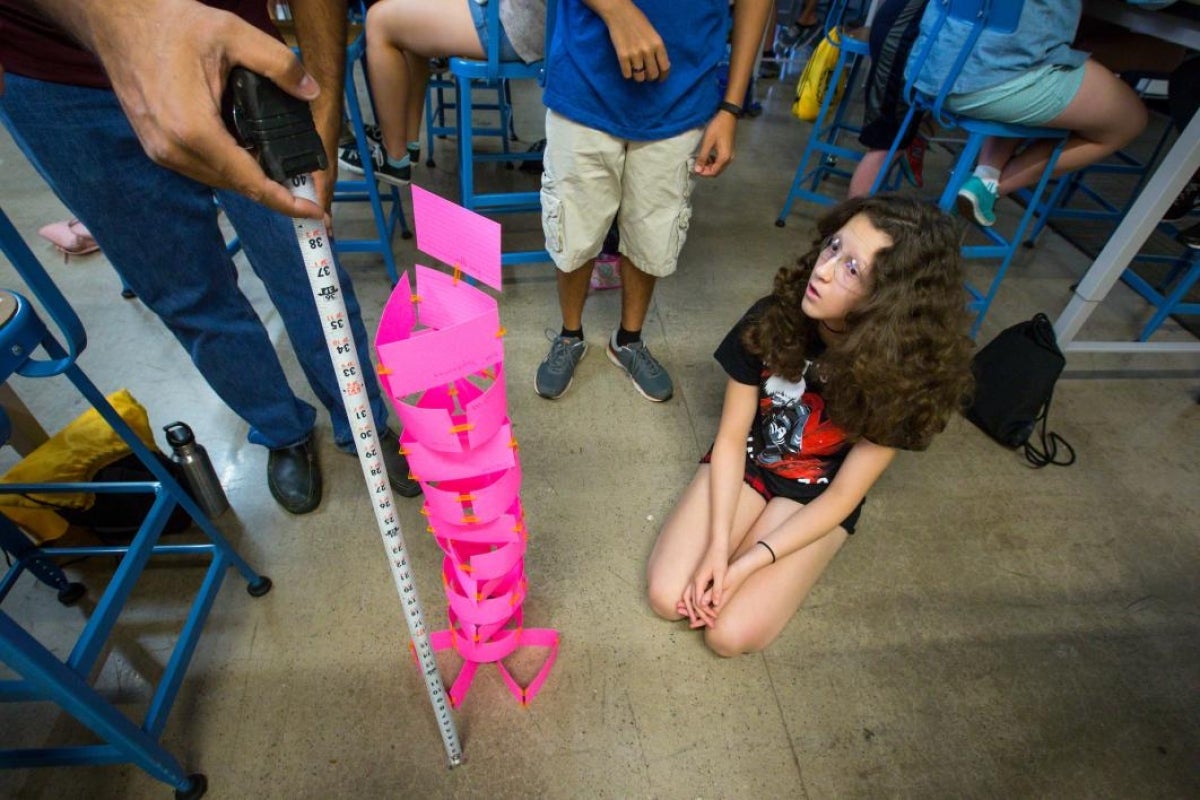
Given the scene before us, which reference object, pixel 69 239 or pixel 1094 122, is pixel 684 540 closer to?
pixel 1094 122

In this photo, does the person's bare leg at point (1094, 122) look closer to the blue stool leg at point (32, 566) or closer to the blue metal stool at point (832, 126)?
the blue metal stool at point (832, 126)

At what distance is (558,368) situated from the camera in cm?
188

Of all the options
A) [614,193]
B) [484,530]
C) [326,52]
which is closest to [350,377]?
[484,530]

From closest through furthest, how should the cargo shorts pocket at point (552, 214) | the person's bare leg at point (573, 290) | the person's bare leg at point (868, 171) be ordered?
the cargo shorts pocket at point (552, 214) < the person's bare leg at point (573, 290) < the person's bare leg at point (868, 171)

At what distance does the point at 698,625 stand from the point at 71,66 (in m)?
1.52

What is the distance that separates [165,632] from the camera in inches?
50.9

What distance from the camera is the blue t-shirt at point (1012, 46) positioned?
4.97 feet

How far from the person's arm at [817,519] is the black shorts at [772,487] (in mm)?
87

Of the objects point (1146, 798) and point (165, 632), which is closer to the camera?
point (1146, 798)

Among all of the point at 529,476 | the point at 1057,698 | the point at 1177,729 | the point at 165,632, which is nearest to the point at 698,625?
the point at 529,476

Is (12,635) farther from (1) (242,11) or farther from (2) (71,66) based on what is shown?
(1) (242,11)

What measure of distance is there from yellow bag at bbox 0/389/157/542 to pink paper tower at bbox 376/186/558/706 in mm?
893

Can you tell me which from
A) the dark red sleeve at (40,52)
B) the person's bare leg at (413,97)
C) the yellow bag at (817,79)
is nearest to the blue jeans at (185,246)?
the dark red sleeve at (40,52)

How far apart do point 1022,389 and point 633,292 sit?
1.27 metres
